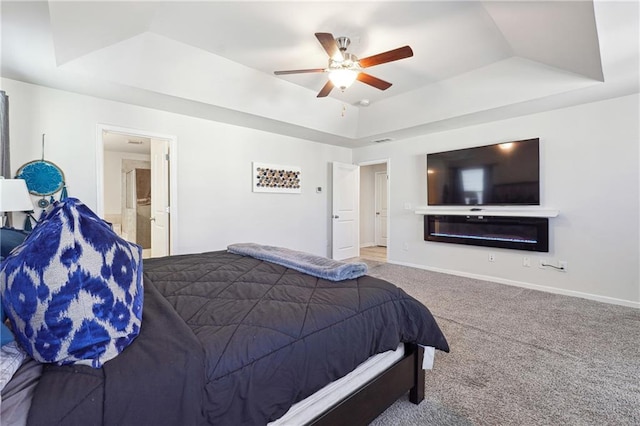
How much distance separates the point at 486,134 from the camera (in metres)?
4.46

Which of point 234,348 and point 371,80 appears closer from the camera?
point 234,348

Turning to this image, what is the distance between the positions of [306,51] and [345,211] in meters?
3.46

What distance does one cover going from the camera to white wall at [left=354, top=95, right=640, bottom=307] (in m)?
3.39

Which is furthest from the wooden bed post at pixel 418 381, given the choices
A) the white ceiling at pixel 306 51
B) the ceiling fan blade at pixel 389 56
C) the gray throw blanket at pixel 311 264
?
the white ceiling at pixel 306 51

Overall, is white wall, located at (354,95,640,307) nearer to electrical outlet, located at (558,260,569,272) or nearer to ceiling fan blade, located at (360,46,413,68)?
electrical outlet, located at (558,260,569,272)

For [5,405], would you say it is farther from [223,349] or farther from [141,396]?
[223,349]

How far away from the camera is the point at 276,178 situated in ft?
16.6

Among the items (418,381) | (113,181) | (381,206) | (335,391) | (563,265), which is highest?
(113,181)

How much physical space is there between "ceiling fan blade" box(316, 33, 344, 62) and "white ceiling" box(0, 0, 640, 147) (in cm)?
32

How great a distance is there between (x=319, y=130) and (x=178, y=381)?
172 inches

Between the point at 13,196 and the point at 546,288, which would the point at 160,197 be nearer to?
the point at 13,196

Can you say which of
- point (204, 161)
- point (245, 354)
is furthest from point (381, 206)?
point (245, 354)

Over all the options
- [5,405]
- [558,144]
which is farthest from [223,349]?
[558,144]

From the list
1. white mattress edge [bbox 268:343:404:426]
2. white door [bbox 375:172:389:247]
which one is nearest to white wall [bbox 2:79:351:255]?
white door [bbox 375:172:389:247]
